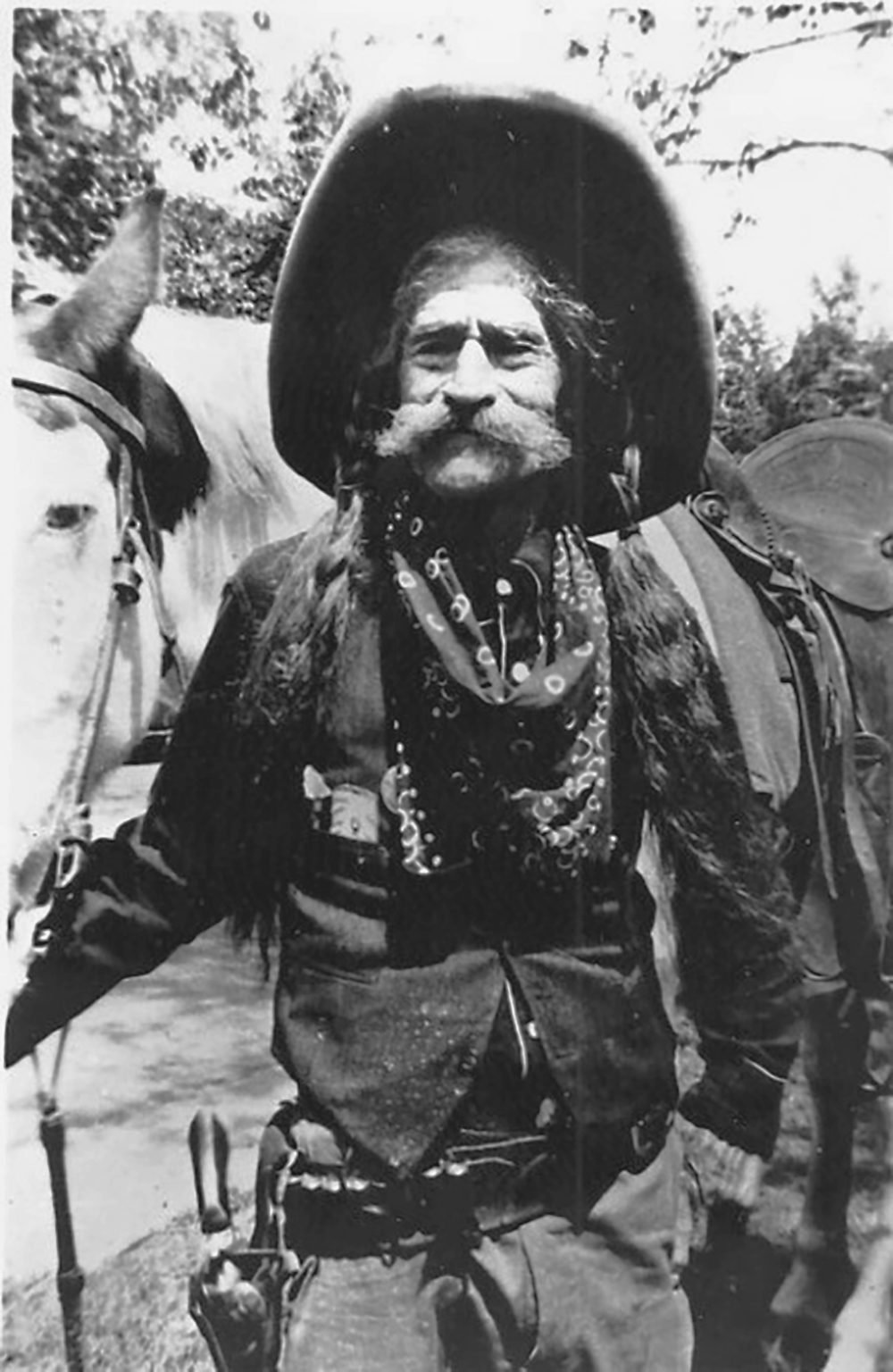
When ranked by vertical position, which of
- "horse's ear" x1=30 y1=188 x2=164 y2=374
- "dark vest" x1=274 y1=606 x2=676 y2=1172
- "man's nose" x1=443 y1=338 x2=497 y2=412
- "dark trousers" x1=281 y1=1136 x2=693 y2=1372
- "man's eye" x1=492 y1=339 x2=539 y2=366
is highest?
"horse's ear" x1=30 y1=188 x2=164 y2=374

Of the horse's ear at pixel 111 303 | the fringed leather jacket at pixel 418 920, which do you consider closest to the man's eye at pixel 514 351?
the fringed leather jacket at pixel 418 920

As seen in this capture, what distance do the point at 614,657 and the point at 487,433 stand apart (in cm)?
48

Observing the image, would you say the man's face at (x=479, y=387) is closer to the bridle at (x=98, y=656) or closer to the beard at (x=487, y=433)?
the beard at (x=487, y=433)

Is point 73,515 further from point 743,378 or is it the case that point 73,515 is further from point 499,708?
point 743,378

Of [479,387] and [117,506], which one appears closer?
[479,387]

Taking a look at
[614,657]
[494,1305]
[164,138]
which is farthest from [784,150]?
[494,1305]

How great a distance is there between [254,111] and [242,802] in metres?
1.29

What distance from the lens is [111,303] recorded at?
3.05 metres

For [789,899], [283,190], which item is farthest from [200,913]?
[283,190]

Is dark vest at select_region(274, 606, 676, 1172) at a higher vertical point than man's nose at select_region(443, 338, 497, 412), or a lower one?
lower

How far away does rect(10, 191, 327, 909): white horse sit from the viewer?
10.0ft

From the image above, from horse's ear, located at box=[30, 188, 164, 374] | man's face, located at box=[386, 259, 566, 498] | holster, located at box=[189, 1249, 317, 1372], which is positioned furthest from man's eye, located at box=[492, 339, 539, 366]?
holster, located at box=[189, 1249, 317, 1372]

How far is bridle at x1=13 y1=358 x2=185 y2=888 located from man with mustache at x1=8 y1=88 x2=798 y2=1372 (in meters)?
0.09

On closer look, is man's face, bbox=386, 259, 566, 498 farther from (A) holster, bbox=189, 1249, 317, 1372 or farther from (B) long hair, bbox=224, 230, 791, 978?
(A) holster, bbox=189, 1249, 317, 1372
